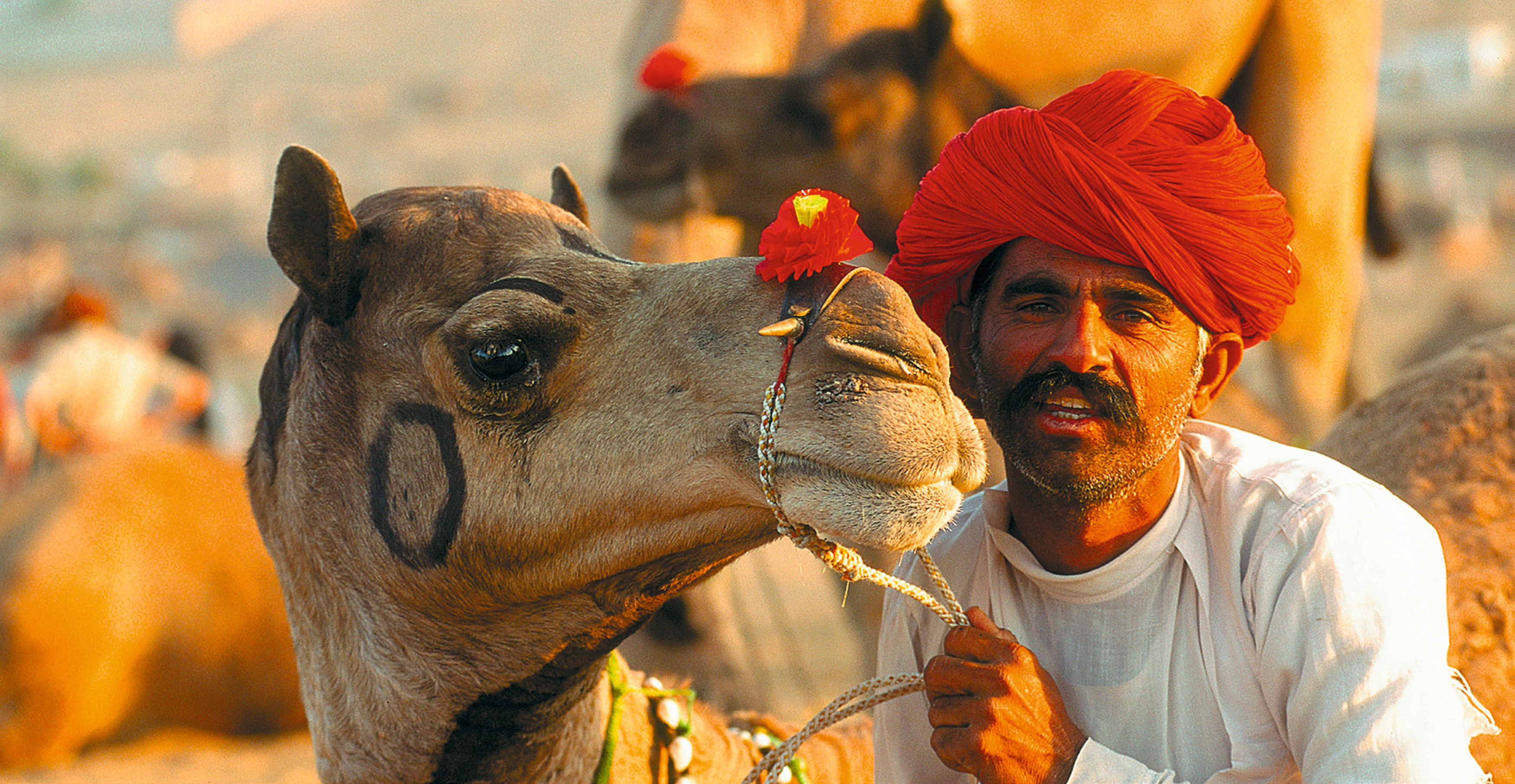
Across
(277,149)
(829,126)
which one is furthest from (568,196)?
(277,149)

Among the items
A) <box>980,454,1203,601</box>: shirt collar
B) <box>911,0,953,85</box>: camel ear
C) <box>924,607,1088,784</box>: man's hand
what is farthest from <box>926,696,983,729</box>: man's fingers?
<box>911,0,953,85</box>: camel ear

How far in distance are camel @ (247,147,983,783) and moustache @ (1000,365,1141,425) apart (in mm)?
352

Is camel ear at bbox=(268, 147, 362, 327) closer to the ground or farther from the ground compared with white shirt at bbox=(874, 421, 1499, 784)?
farther from the ground

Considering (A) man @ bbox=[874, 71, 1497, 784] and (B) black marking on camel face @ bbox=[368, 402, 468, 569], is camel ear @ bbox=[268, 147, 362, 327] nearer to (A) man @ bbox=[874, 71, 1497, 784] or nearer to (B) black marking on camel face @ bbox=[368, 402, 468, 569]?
(B) black marking on camel face @ bbox=[368, 402, 468, 569]

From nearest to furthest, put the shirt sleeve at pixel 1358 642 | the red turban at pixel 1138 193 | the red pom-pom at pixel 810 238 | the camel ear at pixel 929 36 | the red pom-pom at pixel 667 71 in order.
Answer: the red pom-pom at pixel 810 238 → the shirt sleeve at pixel 1358 642 → the red turban at pixel 1138 193 → the red pom-pom at pixel 667 71 → the camel ear at pixel 929 36

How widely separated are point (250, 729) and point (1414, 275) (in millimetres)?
18608

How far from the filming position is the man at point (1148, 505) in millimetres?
1842

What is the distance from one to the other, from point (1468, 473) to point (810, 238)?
1.73 m

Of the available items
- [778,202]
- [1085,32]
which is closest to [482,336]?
[778,202]

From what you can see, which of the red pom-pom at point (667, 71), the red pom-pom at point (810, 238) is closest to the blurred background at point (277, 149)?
the red pom-pom at point (667, 71)

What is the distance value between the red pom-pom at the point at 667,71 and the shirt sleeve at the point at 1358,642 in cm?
332

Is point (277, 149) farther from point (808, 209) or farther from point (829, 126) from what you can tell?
point (808, 209)

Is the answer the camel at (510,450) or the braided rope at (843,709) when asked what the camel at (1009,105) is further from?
the braided rope at (843,709)

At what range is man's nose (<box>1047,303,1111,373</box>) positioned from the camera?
1.94m
